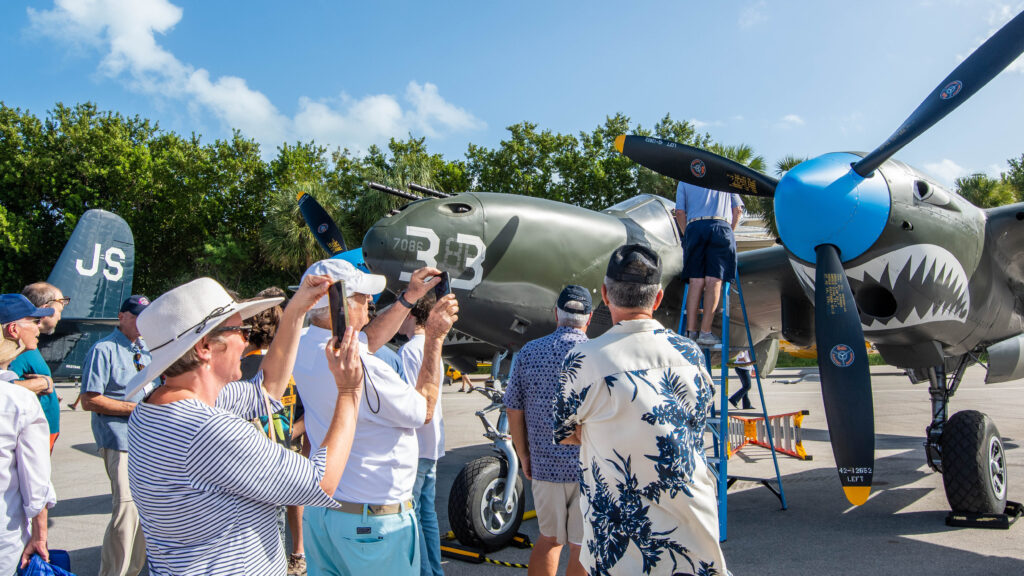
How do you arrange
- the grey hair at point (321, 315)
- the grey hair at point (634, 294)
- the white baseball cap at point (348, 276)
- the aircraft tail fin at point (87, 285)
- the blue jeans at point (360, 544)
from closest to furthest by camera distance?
the grey hair at point (634, 294)
the blue jeans at point (360, 544)
the white baseball cap at point (348, 276)
the grey hair at point (321, 315)
the aircraft tail fin at point (87, 285)

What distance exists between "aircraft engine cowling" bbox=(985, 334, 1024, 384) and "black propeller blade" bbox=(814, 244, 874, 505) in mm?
4389

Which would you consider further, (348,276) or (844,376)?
(844,376)

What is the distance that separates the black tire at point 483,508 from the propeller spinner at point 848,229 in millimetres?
2430

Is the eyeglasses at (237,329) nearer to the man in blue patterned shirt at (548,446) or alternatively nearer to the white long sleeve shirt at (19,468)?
the white long sleeve shirt at (19,468)

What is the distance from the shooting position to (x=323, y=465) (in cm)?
170

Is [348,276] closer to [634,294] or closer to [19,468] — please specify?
[634,294]

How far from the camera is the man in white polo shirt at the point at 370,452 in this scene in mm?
2383

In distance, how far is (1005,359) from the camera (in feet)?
24.8

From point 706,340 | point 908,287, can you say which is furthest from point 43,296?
point 908,287

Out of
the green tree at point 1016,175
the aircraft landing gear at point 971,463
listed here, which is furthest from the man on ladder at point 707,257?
the green tree at point 1016,175

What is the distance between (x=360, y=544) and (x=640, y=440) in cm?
118

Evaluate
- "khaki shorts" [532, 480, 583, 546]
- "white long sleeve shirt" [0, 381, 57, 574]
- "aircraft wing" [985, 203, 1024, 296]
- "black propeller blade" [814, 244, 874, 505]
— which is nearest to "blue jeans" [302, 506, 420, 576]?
"khaki shorts" [532, 480, 583, 546]

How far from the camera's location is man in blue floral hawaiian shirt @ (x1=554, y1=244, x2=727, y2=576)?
78.6 inches

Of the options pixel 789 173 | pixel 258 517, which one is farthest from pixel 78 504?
pixel 789 173
